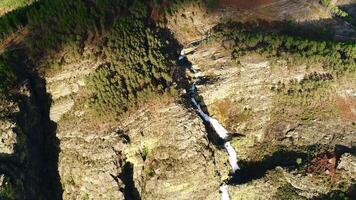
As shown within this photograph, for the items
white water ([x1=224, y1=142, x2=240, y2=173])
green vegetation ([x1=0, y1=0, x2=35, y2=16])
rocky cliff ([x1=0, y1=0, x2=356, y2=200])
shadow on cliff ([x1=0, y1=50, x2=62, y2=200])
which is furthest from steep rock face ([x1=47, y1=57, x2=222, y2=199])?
green vegetation ([x1=0, y1=0, x2=35, y2=16])

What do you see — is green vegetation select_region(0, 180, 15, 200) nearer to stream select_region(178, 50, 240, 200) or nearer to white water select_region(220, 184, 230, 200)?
white water select_region(220, 184, 230, 200)

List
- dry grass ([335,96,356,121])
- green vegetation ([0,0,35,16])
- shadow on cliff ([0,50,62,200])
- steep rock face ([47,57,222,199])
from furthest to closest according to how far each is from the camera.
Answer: green vegetation ([0,0,35,16]) < dry grass ([335,96,356,121]) < steep rock face ([47,57,222,199]) < shadow on cliff ([0,50,62,200])

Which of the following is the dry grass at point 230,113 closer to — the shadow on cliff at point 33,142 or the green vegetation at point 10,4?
the shadow on cliff at point 33,142

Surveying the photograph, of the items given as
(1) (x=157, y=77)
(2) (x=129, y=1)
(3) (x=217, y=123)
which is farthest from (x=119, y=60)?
(3) (x=217, y=123)

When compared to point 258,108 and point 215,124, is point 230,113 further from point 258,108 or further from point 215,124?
point 258,108

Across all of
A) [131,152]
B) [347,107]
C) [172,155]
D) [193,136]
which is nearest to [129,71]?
[131,152]

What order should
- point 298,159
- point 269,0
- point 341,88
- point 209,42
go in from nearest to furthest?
point 298,159, point 341,88, point 209,42, point 269,0

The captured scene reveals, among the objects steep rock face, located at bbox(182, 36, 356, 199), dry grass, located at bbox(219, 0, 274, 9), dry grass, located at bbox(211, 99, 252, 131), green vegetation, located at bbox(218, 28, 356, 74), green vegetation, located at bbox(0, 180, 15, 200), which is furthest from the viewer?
dry grass, located at bbox(219, 0, 274, 9)

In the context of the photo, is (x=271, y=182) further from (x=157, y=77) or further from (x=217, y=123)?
(x=157, y=77)
